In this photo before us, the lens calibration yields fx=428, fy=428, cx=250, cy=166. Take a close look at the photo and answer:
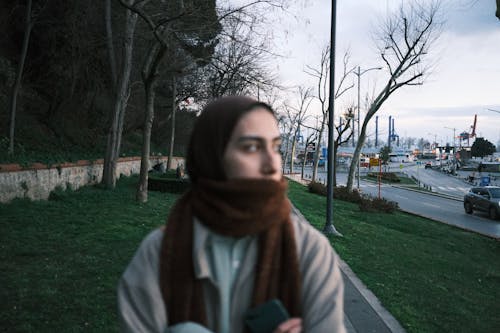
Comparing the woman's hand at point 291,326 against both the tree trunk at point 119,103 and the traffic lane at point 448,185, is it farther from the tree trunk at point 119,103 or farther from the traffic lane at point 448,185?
the traffic lane at point 448,185

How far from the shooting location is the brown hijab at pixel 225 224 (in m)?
1.50

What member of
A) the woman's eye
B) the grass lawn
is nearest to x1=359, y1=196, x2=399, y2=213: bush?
the grass lawn

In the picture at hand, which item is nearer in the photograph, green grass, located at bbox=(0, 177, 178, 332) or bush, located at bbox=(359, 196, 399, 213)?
green grass, located at bbox=(0, 177, 178, 332)

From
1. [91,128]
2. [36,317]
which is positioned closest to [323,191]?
[91,128]

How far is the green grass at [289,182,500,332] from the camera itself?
19.2 ft

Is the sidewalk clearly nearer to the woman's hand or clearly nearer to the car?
the woman's hand

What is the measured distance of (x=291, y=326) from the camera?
58.4 inches

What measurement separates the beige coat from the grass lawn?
2.95 m

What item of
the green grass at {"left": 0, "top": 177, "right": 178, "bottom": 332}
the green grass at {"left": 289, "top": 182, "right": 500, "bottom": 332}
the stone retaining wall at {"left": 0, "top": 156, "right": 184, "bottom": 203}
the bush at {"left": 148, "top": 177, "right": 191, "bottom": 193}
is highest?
the stone retaining wall at {"left": 0, "top": 156, "right": 184, "bottom": 203}

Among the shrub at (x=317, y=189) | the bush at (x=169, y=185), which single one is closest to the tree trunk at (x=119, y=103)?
the bush at (x=169, y=185)

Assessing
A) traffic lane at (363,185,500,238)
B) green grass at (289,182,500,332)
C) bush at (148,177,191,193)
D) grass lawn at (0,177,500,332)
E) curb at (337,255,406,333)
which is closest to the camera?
grass lawn at (0,177,500,332)

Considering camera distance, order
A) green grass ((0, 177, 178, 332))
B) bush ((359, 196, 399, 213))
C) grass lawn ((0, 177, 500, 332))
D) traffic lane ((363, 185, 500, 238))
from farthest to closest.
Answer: bush ((359, 196, 399, 213)), traffic lane ((363, 185, 500, 238)), grass lawn ((0, 177, 500, 332)), green grass ((0, 177, 178, 332))

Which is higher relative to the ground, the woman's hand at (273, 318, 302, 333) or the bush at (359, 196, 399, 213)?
the woman's hand at (273, 318, 302, 333)

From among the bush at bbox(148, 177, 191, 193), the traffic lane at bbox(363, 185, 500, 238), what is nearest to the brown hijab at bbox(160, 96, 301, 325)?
the bush at bbox(148, 177, 191, 193)
